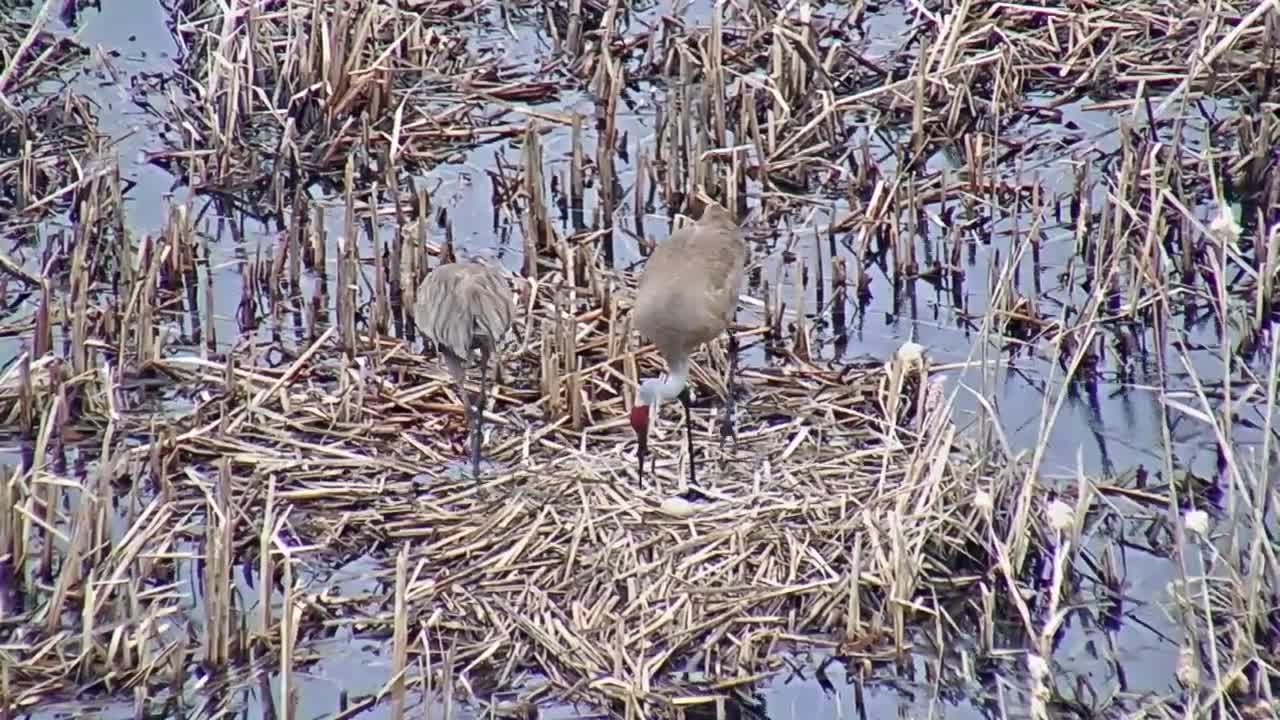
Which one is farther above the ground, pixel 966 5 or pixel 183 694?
pixel 966 5

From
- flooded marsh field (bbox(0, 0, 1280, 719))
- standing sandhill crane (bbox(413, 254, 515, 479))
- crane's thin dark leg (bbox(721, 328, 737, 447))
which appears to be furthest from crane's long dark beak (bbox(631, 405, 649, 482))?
standing sandhill crane (bbox(413, 254, 515, 479))

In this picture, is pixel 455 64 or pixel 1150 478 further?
pixel 455 64

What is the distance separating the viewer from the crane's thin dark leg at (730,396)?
7.45 m

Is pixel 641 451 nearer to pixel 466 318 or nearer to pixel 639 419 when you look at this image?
pixel 639 419

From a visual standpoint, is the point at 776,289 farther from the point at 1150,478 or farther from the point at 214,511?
the point at 214,511

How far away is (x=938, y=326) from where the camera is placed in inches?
324

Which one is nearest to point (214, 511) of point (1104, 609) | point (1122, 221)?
point (1104, 609)

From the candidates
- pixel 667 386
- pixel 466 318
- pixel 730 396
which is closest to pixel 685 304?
pixel 667 386

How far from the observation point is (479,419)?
7180 millimetres

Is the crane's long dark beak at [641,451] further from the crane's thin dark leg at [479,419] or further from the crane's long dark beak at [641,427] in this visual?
the crane's thin dark leg at [479,419]

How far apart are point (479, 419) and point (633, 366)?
73 cm

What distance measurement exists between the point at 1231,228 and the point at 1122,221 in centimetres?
308

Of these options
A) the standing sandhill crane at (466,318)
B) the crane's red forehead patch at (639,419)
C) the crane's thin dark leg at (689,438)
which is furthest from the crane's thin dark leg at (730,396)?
the standing sandhill crane at (466,318)

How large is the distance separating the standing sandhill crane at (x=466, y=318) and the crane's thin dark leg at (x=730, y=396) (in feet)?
2.63
